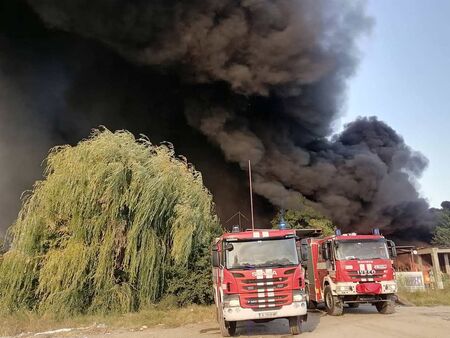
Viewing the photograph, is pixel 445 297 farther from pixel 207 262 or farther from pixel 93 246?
pixel 93 246

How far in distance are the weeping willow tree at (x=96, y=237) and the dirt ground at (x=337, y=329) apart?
2.76 m

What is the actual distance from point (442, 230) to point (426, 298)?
92.2 ft

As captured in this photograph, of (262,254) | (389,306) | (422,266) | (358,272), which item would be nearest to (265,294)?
(262,254)

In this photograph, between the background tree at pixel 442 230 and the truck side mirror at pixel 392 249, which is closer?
the truck side mirror at pixel 392 249

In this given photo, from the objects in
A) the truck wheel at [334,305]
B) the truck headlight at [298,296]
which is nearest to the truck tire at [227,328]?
the truck headlight at [298,296]

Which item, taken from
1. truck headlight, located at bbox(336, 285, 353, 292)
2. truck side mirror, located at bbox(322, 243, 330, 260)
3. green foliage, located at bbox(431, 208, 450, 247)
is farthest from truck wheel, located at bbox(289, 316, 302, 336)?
green foliage, located at bbox(431, 208, 450, 247)

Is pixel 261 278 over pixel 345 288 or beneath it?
over

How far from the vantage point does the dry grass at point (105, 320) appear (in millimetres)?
12743

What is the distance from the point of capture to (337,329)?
1008cm

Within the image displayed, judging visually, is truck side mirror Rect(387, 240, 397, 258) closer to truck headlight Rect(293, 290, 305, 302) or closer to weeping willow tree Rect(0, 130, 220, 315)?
truck headlight Rect(293, 290, 305, 302)

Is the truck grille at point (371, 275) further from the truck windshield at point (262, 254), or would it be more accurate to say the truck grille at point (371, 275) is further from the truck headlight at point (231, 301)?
the truck headlight at point (231, 301)

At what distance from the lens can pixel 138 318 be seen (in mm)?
13523

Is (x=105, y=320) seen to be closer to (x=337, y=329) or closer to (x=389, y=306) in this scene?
(x=337, y=329)

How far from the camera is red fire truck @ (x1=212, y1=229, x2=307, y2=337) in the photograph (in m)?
9.20
